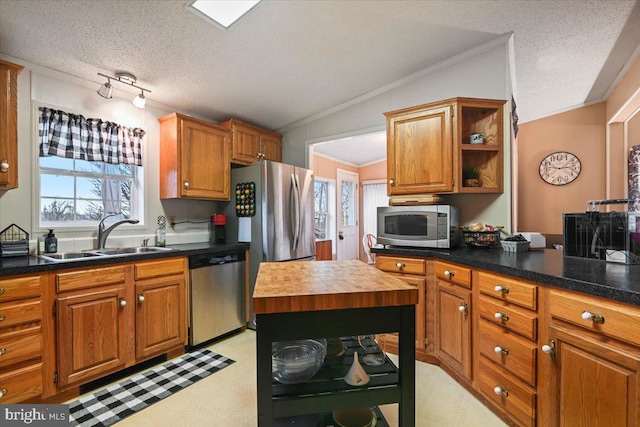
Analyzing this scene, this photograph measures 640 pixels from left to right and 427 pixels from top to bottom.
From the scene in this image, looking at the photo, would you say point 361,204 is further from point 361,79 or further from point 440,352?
point 440,352

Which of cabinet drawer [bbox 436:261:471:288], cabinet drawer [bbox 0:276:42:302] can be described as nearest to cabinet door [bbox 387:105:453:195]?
cabinet drawer [bbox 436:261:471:288]

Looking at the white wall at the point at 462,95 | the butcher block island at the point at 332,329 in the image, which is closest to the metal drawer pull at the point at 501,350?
the butcher block island at the point at 332,329

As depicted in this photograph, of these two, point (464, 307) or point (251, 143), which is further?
point (251, 143)

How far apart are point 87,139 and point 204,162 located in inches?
37.0

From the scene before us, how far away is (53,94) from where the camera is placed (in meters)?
2.31

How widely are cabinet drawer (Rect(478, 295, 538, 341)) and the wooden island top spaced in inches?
32.2

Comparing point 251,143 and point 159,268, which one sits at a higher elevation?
point 251,143

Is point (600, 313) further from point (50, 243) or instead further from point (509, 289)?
point (50, 243)

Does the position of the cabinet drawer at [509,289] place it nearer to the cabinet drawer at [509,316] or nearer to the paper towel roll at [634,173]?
the cabinet drawer at [509,316]

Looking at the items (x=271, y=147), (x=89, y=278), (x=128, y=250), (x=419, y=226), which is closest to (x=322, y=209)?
(x=271, y=147)

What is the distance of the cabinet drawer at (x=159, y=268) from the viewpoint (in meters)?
2.21

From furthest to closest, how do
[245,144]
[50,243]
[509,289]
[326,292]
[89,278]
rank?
[245,144] → [50,243] → [89,278] → [509,289] → [326,292]

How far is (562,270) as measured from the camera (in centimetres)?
143

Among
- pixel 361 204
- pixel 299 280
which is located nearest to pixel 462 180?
pixel 299 280
